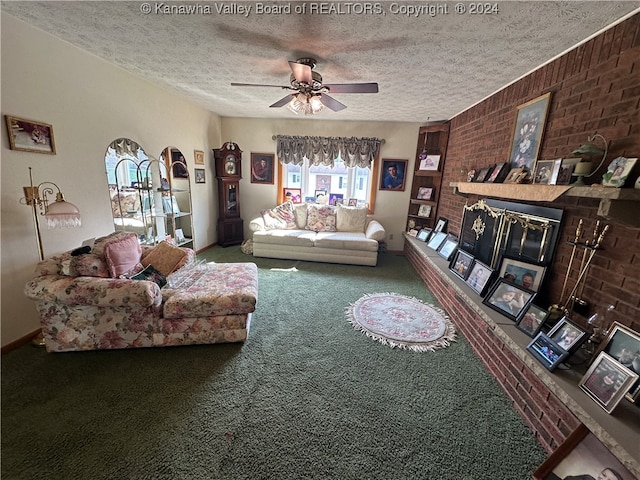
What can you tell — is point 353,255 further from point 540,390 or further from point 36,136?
point 36,136

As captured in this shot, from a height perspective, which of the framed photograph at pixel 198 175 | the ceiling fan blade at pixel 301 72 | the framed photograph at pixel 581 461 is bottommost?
the framed photograph at pixel 581 461

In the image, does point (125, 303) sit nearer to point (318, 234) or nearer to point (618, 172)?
point (318, 234)

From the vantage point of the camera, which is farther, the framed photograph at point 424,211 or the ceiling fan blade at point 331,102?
the framed photograph at point 424,211

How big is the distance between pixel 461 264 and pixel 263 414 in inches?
91.2

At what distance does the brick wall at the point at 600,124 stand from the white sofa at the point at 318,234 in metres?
2.47

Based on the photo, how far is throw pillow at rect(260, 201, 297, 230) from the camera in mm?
4500

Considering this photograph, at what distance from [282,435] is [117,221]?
274 cm

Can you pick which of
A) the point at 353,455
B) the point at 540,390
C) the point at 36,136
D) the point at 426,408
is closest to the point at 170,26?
the point at 36,136

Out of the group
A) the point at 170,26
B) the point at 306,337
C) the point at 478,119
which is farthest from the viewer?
the point at 478,119

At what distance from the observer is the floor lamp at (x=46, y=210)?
1.89 m

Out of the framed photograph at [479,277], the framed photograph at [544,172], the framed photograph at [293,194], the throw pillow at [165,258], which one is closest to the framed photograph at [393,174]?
the framed photograph at [293,194]

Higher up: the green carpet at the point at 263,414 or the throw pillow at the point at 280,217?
the throw pillow at the point at 280,217

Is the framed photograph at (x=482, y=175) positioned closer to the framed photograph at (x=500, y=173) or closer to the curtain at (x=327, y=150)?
the framed photograph at (x=500, y=173)

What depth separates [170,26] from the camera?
1834 mm
